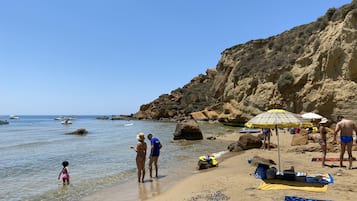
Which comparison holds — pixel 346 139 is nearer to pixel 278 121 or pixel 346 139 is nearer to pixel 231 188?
pixel 278 121

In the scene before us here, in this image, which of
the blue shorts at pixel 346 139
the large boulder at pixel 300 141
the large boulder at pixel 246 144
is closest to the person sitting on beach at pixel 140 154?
the blue shorts at pixel 346 139

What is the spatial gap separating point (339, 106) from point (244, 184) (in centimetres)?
A: 2170

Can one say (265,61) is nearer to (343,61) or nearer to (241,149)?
(343,61)

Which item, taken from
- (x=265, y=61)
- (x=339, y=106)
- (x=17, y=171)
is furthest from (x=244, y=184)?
(x=265, y=61)

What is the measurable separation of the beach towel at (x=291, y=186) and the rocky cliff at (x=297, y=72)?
65.2 feet

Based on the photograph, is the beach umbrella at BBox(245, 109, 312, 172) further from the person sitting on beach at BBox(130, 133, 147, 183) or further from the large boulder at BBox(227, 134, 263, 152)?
the large boulder at BBox(227, 134, 263, 152)

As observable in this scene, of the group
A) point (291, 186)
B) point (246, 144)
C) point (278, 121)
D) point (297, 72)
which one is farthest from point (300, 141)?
point (297, 72)

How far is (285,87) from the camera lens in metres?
33.8

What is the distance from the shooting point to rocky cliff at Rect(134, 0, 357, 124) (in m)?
26.1

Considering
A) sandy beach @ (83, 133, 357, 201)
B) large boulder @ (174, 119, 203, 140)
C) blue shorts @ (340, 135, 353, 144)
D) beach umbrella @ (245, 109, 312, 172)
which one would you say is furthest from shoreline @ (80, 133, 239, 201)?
large boulder @ (174, 119, 203, 140)

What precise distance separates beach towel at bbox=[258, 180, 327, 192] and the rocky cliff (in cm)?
1987

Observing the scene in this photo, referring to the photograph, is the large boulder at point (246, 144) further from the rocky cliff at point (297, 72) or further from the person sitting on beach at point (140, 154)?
the rocky cliff at point (297, 72)

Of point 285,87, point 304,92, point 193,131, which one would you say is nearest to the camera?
point 193,131

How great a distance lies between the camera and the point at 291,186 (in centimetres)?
754
